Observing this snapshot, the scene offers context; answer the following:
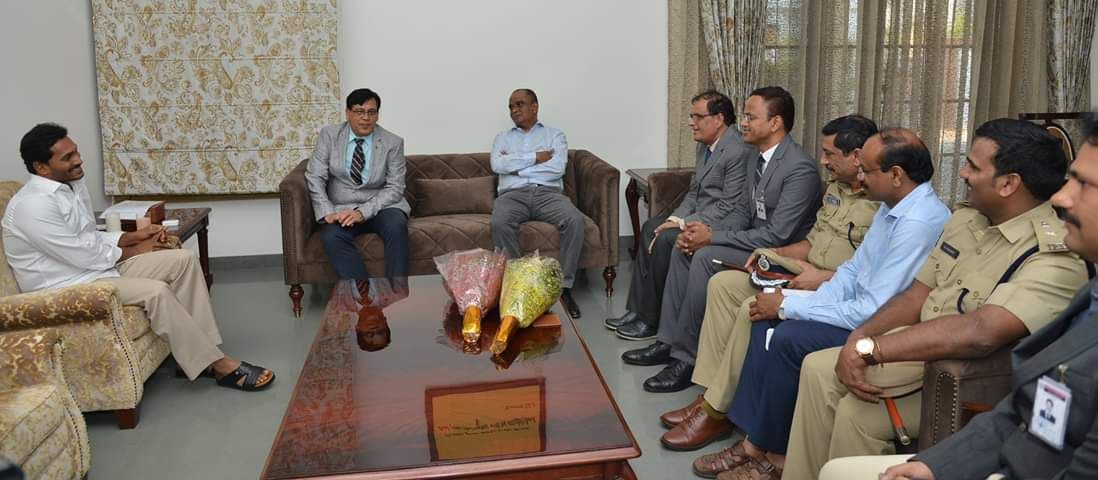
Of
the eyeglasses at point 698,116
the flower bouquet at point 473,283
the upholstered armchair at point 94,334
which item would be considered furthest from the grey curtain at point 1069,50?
the upholstered armchair at point 94,334

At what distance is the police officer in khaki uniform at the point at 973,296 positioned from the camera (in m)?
2.49

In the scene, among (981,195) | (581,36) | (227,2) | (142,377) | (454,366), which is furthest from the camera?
(581,36)

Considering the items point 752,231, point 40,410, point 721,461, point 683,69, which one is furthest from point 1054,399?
point 683,69

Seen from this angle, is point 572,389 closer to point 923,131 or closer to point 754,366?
point 754,366

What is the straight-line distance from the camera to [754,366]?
340 centimetres

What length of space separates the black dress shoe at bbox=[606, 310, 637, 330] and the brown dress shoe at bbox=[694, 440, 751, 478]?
5.74 feet

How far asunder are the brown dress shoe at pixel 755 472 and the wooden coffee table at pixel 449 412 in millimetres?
651

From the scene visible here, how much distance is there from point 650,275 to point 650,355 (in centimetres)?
50

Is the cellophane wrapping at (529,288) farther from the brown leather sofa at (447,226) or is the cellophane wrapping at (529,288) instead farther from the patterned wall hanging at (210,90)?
the patterned wall hanging at (210,90)

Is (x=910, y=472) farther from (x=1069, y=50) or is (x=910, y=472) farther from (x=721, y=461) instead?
(x=1069, y=50)

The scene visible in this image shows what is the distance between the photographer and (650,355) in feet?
15.0

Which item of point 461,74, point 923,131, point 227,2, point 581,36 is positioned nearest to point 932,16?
point 923,131

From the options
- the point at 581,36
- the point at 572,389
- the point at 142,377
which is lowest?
the point at 142,377

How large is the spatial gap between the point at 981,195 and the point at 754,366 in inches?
40.2
